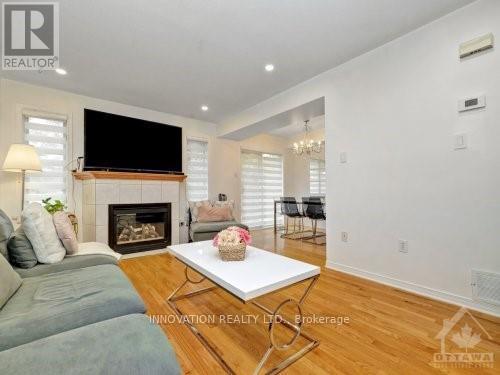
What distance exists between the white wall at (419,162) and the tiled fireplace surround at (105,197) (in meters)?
2.84

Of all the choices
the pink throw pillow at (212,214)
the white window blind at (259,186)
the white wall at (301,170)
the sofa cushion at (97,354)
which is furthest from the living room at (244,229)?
the white wall at (301,170)

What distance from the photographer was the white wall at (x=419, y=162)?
6.28ft

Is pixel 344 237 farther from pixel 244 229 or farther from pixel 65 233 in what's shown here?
pixel 65 233

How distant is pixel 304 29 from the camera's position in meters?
2.24

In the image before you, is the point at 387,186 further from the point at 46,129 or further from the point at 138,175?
the point at 46,129

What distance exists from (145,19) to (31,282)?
2272mm

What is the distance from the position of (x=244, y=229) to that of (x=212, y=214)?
5.80 feet

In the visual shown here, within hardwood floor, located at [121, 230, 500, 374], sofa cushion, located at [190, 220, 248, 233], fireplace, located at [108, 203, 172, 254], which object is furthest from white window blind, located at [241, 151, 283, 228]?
hardwood floor, located at [121, 230, 500, 374]

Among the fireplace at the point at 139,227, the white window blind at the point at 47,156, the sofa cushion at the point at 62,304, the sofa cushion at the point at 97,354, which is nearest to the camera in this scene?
the sofa cushion at the point at 97,354

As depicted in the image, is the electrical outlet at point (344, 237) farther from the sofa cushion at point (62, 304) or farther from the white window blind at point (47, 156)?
the white window blind at point (47, 156)

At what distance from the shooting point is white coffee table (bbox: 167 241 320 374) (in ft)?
4.24

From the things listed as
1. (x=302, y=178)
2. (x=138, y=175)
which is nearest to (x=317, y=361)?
(x=138, y=175)

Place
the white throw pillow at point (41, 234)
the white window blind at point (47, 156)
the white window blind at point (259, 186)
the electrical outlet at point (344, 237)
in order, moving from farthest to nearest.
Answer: the white window blind at point (259, 186) < the white window blind at point (47, 156) < the electrical outlet at point (344, 237) < the white throw pillow at point (41, 234)

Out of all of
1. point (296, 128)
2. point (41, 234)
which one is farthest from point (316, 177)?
point (41, 234)
